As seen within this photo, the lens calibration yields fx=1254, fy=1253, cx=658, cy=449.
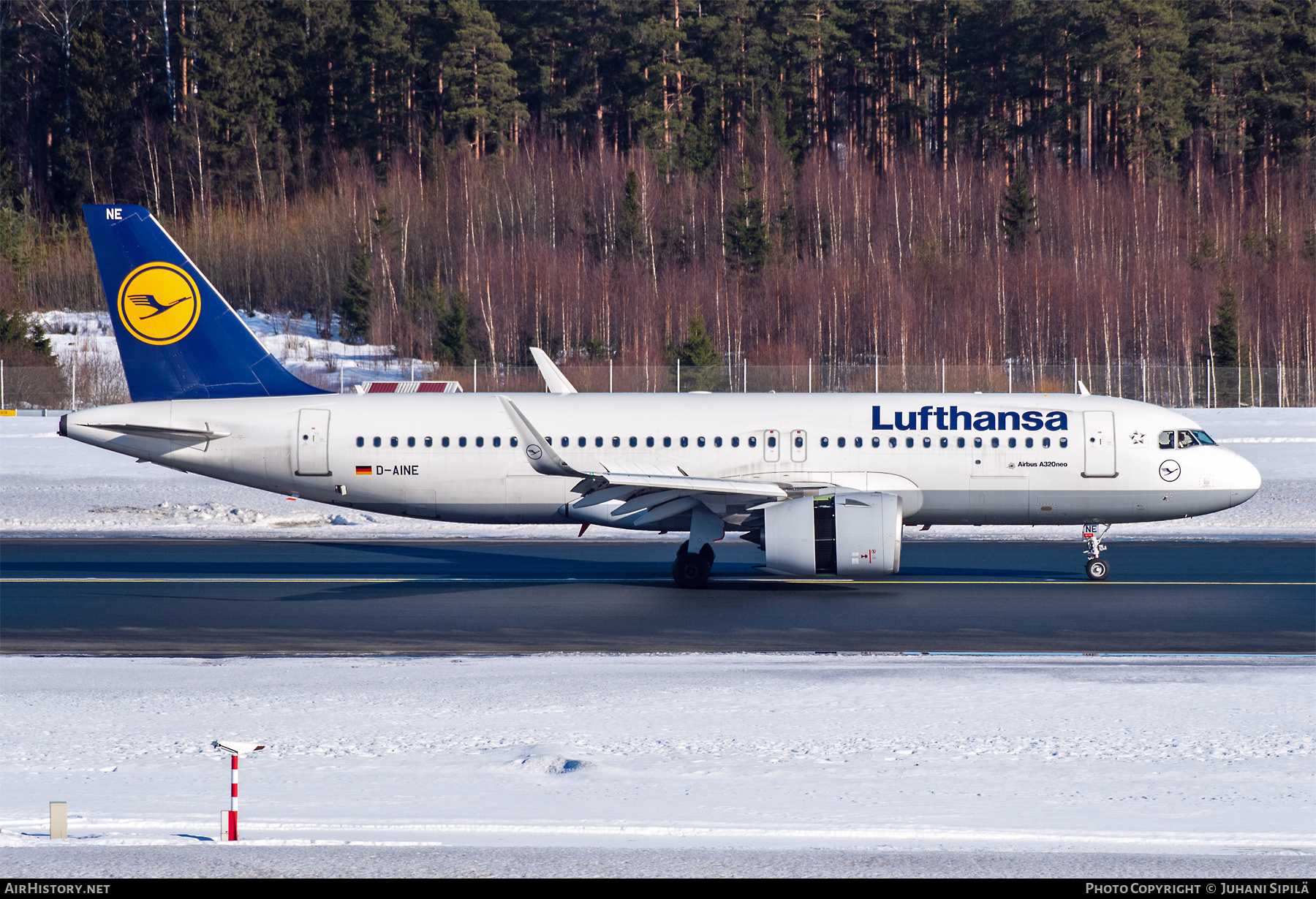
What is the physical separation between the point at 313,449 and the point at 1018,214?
65532 mm

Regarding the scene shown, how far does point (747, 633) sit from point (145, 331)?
14.2 m

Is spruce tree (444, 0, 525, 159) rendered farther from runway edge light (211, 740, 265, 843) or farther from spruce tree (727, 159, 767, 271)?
runway edge light (211, 740, 265, 843)

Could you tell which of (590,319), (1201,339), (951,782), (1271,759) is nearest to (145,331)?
(951,782)

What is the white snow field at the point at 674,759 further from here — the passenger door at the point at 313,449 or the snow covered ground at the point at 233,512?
the snow covered ground at the point at 233,512

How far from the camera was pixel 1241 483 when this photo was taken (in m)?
23.3

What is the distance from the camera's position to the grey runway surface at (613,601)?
56.6ft

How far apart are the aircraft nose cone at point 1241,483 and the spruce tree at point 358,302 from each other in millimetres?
55591

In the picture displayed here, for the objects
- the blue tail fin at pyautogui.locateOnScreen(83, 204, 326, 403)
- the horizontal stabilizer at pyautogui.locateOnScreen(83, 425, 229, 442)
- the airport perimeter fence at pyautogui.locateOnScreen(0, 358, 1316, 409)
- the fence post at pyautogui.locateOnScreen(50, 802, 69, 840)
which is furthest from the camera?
the airport perimeter fence at pyautogui.locateOnScreen(0, 358, 1316, 409)

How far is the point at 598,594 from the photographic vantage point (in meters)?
21.3

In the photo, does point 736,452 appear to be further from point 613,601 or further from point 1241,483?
point 1241,483

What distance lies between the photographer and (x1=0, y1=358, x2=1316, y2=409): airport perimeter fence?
5225 centimetres

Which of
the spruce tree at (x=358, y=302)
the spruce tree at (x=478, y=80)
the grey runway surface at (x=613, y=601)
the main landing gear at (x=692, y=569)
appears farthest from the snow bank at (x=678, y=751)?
the spruce tree at (x=478, y=80)

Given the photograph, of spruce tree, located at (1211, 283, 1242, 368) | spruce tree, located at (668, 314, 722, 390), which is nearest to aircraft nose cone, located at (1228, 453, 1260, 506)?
spruce tree, located at (668, 314, 722, 390)

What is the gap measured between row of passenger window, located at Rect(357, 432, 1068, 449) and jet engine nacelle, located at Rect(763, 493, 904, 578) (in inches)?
105
